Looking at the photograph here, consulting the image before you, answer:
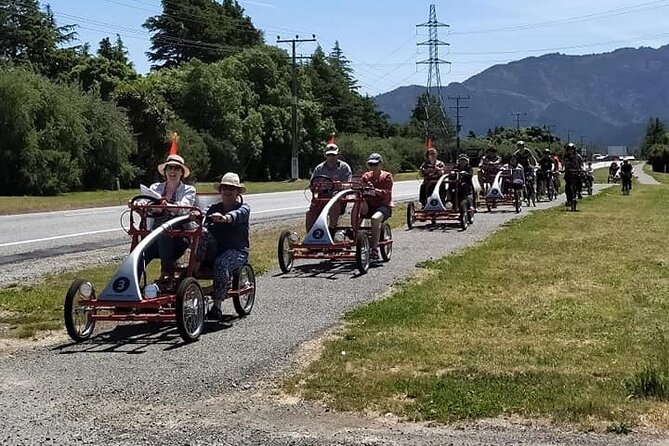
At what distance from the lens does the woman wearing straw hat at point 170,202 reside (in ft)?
31.4

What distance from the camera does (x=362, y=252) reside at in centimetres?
1341

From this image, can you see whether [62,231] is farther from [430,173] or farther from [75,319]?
[75,319]

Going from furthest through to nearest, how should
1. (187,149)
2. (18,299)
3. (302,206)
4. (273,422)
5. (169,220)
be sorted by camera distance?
(187,149) < (302,206) < (18,299) < (169,220) < (273,422)

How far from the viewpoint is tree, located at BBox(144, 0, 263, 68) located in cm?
10412

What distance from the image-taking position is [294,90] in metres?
75.8

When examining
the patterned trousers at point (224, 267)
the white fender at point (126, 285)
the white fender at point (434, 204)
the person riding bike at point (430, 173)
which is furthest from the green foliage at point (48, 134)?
the white fender at point (126, 285)

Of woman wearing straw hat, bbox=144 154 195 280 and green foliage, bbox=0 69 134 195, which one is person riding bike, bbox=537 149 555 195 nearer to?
green foliage, bbox=0 69 134 195

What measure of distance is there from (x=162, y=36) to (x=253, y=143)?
116 feet

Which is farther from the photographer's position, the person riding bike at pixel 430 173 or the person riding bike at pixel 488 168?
the person riding bike at pixel 488 168

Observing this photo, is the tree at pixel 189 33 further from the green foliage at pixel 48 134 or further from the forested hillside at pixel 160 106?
the green foliage at pixel 48 134

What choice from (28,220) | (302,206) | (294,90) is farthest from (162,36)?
(28,220)

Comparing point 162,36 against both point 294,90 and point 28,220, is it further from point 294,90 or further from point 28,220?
point 28,220

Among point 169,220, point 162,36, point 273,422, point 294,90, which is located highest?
point 162,36

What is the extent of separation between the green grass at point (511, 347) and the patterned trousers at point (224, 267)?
4.49ft
